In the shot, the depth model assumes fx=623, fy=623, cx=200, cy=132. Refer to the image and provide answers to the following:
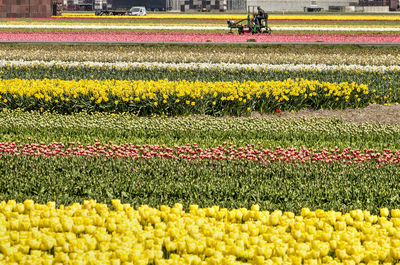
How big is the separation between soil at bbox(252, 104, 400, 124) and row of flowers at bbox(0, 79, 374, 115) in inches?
11.8

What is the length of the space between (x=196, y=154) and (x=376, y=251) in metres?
5.48

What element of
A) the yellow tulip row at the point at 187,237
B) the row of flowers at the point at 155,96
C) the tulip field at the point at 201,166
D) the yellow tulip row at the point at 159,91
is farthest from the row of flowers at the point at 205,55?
the yellow tulip row at the point at 187,237

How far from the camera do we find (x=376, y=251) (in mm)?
4984

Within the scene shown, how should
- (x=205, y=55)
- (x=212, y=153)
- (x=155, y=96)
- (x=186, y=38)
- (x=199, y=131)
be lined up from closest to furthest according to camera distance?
(x=212, y=153) → (x=199, y=131) → (x=155, y=96) → (x=205, y=55) → (x=186, y=38)

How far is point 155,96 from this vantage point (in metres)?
14.2

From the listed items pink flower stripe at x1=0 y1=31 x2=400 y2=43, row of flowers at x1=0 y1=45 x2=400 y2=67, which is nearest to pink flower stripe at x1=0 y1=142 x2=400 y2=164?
row of flowers at x1=0 y1=45 x2=400 y2=67

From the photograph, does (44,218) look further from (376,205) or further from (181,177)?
(376,205)

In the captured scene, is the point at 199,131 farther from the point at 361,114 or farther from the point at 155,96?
the point at 361,114

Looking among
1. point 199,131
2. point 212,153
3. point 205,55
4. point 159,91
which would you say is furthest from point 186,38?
point 212,153

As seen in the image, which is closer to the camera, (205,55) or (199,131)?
(199,131)

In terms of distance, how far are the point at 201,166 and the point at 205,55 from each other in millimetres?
14738

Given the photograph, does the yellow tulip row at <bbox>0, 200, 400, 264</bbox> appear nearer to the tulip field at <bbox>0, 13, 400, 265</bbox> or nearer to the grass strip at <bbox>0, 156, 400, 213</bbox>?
the tulip field at <bbox>0, 13, 400, 265</bbox>

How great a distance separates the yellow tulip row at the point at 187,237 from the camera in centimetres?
481

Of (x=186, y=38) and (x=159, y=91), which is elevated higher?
(x=186, y=38)
